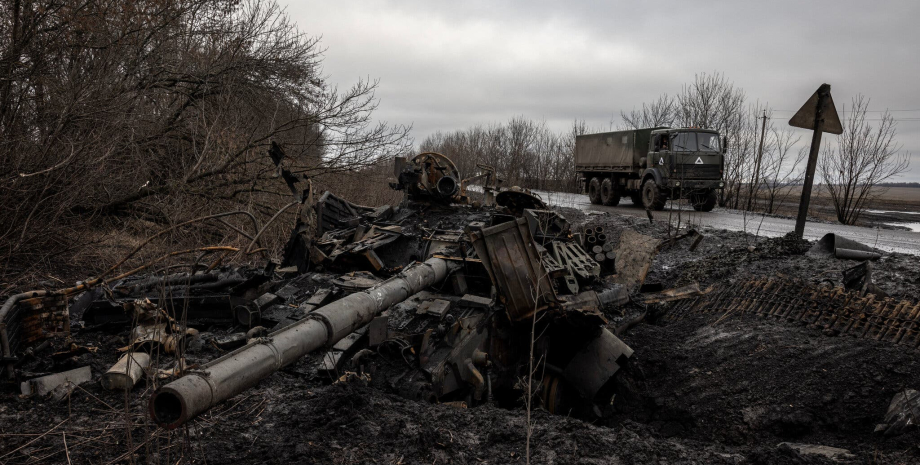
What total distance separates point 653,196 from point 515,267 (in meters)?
13.6

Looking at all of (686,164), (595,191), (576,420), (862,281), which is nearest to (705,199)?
(686,164)

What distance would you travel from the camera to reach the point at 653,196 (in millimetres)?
17531

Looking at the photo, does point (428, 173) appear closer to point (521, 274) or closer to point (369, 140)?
point (521, 274)

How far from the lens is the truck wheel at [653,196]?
Answer: 17375 millimetres

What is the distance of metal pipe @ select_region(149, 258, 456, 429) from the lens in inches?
91.2

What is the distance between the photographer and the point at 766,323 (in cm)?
652

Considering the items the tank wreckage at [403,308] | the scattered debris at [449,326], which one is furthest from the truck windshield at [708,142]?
the tank wreckage at [403,308]

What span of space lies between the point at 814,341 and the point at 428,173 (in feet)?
16.1

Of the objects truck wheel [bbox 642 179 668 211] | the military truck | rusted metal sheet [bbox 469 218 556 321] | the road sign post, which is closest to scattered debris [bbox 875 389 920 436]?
rusted metal sheet [bbox 469 218 556 321]

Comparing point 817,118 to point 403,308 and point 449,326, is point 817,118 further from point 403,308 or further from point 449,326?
point 403,308

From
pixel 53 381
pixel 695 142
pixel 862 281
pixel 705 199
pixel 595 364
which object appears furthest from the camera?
pixel 695 142

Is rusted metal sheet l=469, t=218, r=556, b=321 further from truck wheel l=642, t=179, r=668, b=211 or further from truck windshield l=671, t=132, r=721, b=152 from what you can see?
truck windshield l=671, t=132, r=721, b=152

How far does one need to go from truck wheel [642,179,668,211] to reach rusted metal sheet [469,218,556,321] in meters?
13.0

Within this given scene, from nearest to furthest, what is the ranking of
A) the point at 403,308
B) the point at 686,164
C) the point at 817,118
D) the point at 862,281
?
the point at 403,308 → the point at 862,281 → the point at 817,118 → the point at 686,164
